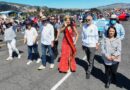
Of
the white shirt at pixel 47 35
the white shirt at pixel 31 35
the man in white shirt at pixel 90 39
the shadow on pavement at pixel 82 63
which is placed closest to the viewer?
the man in white shirt at pixel 90 39

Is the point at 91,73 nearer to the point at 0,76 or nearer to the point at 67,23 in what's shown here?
the point at 67,23

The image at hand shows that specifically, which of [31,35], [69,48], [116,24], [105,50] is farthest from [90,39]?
[31,35]

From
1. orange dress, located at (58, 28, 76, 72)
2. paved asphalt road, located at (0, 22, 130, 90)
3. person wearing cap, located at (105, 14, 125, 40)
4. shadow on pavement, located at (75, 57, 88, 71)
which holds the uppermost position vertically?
person wearing cap, located at (105, 14, 125, 40)

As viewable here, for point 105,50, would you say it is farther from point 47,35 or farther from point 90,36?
point 47,35

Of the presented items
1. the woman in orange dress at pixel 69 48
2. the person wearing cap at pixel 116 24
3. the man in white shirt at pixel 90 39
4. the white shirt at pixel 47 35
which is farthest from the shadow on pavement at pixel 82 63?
the person wearing cap at pixel 116 24

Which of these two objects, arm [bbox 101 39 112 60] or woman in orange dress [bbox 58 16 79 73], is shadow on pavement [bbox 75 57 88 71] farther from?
arm [bbox 101 39 112 60]

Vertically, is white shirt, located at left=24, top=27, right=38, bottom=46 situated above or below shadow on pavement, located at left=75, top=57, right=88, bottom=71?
above

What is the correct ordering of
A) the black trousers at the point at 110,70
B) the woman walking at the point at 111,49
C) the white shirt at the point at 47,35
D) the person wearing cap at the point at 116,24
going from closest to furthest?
1. the woman walking at the point at 111,49
2. the black trousers at the point at 110,70
3. the person wearing cap at the point at 116,24
4. the white shirt at the point at 47,35

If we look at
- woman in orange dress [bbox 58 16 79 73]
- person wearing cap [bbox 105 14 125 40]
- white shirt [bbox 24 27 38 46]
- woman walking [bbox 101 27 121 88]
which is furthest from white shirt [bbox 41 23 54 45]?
woman walking [bbox 101 27 121 88]

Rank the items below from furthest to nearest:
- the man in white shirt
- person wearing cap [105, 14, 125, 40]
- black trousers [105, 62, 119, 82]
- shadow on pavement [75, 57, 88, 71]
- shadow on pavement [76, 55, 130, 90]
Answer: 1. shadow on pavement [75, 57, 88, 71]
2. the man in white shirt
3. person wearing cap [105, 14, 125, 40]
4. shadow on pavement [76, 55, 130, 90]
5. black trousers [105, 62, 119, 82]

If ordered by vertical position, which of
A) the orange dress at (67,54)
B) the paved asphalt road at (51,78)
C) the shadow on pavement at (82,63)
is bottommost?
the shadow on pavement at (82,63)

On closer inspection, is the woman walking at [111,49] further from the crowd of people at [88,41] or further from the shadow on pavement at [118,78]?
the shadow on pavement at [118,78]

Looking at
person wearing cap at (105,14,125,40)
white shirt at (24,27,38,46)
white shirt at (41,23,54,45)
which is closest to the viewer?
person wearing cap at (105,14,125,40)

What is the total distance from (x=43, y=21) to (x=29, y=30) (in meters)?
1.62
